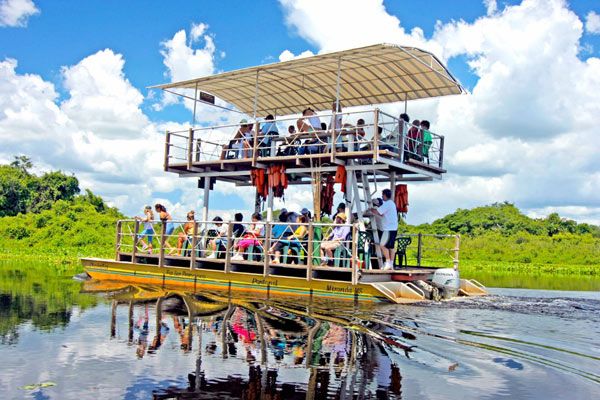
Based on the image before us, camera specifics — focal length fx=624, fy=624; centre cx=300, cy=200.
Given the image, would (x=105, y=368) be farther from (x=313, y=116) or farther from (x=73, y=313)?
(x=313, y=116)

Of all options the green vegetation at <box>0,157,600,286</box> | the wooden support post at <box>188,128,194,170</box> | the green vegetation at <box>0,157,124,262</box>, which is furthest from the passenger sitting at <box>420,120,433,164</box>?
the green vegetation at <box>0,157,124,262</box>

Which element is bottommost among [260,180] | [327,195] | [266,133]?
[327,195]

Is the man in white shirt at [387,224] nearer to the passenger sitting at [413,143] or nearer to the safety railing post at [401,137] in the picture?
the safety railing post at [401,137]

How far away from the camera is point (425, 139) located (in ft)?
50.5

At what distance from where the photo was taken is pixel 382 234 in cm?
1422

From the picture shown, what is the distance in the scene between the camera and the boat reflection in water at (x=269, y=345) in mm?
6488

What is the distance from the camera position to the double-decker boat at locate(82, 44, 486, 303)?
44.3 ft

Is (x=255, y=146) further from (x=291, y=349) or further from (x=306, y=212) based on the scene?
(x=291, y=349)

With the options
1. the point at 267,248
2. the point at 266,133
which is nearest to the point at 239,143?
the point at 266,133

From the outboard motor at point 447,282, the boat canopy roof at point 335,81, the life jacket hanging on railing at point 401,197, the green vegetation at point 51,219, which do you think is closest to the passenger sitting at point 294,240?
the life jacket hanging on railing at point 401,197

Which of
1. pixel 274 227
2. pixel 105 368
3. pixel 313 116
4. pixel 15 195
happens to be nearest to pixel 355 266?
pixel 274 227

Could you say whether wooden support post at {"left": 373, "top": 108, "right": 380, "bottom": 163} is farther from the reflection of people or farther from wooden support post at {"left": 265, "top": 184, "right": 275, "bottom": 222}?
the reflection of people

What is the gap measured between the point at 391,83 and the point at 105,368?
1105cm

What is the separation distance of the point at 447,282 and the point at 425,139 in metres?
3.58
